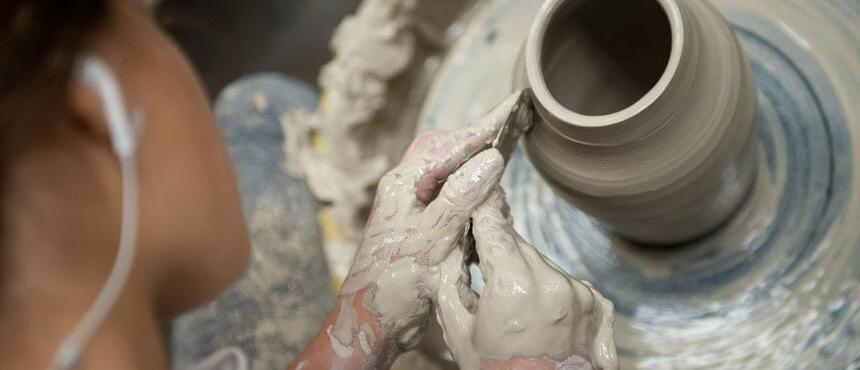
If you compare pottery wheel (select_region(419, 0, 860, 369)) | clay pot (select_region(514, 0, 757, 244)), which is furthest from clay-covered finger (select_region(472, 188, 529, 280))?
pottery wheel (select_region(419, 0, 860, 369))

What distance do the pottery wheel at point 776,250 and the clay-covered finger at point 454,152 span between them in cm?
38

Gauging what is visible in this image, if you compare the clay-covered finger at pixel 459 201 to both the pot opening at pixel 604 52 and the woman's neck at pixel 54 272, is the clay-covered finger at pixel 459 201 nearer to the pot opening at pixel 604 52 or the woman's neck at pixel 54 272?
the pot opening at pixel 604 52

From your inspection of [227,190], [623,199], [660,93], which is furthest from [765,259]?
[227,190]

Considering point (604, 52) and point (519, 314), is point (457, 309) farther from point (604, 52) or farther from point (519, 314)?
point (604, 52)

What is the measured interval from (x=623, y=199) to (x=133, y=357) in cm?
60

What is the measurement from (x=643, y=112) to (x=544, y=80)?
14 cm

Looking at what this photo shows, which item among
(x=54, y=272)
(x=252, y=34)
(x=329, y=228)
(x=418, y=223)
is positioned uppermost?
(x=418, y=223)

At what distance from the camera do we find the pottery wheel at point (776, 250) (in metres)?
1.07

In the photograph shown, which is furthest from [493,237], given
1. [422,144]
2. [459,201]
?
[422,144]

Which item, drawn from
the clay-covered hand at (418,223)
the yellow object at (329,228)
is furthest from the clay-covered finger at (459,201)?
the yellow object at (329,228)

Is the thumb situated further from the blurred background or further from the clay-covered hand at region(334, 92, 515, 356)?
the blurred background

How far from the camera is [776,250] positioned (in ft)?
3.65

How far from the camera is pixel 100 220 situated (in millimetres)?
909

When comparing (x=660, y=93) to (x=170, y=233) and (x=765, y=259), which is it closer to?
(x=765, y=259)
